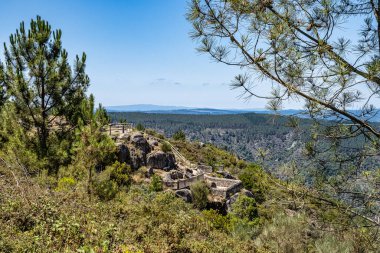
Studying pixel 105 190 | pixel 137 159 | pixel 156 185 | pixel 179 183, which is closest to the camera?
pixel 105 190

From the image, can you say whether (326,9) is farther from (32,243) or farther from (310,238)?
(310,238)

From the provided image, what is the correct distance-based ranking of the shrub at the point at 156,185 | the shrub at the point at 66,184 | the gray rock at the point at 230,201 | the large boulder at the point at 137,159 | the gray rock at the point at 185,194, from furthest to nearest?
1. the large boulder at the point at 137,159
2. the gray rock at the point at 230,201
3. the gray rock at the point at 185,194
4. the shrub at the point at 156,185
5. the shrub at the point at 66,184

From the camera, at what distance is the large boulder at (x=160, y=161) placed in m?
29.1

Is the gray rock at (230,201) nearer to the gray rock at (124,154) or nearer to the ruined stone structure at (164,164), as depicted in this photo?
the ruined stone structure at (164,164)

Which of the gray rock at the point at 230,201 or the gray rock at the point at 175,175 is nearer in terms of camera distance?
the gray rock at the point at 230,201

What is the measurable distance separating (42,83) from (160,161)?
771 inches

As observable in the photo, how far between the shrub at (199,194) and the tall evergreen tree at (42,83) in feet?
48.0

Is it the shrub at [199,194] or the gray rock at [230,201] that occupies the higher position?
the shrub at [199,194]

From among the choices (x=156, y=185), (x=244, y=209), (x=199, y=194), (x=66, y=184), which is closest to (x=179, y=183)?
(x=199, y=194)

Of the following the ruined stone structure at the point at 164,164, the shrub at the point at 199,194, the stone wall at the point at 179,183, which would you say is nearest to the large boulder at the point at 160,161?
the ruined stone structure at the point at 164,164

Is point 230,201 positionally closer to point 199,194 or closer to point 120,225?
point 199,194

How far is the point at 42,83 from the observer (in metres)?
11.3

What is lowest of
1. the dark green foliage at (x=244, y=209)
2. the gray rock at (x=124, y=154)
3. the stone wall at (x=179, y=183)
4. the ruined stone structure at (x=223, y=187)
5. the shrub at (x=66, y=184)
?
the dark green foliage at (x=244, y=209)

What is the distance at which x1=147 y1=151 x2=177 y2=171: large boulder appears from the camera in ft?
95.3
